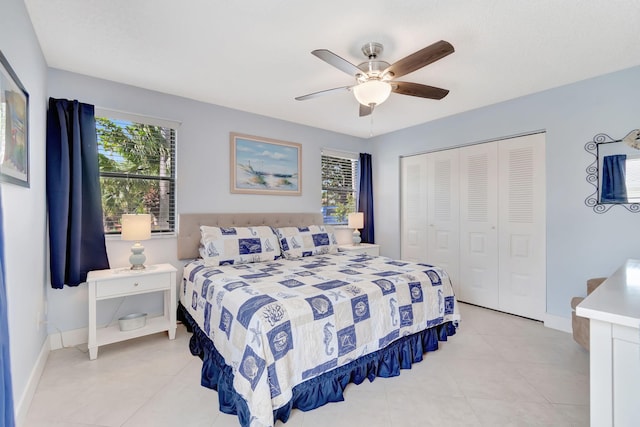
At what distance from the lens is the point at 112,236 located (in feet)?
9.47

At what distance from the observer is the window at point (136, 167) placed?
2.90 m

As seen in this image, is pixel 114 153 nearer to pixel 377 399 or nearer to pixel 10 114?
pixel 10 114

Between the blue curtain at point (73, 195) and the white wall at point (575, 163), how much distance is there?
4.22m

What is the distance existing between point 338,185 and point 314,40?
2780mm

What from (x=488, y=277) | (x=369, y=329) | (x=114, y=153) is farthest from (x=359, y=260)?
(x=114, y=153)

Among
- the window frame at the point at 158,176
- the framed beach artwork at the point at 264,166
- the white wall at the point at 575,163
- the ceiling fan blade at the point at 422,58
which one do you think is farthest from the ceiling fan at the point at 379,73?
the window frame at the point at 158,176

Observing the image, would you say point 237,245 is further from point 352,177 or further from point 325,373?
point 352,177

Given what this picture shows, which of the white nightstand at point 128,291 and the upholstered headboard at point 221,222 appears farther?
the upholstered headboard at point 221,222

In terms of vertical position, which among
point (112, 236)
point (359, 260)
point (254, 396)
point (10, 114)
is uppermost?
point (10, 114)

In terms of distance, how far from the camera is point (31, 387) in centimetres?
194

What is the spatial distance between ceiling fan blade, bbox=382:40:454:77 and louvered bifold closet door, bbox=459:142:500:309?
217 cm

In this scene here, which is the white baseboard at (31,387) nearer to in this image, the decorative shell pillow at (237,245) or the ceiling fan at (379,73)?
the decorative shell pillow at (237,245)

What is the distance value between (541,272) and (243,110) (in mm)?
3878

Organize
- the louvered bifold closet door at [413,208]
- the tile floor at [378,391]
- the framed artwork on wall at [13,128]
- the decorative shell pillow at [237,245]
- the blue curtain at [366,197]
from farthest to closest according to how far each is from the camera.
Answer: the blue curtain at [366,197] → the louvered bifold closet door at [413,208] → the decorative shell pillow at [237,245] → the tile floor at [378,391] → the framed artwork on wall at [13,128]
